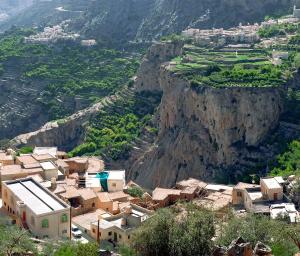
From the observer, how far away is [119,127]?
216 feet

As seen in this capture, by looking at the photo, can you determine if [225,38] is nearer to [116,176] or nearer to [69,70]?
[69,70]

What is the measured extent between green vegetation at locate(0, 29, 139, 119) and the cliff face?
68.0ft

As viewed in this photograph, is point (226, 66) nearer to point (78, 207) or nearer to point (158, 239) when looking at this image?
point (78, 207)

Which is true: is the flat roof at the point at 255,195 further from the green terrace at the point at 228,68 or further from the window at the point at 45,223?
the green terrace at the point at 228,68

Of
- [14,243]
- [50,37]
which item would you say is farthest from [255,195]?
[50,37]

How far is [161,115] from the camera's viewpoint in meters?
59.9

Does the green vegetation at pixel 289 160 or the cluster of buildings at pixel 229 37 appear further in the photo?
the cluster of buildings at pixel 229 37

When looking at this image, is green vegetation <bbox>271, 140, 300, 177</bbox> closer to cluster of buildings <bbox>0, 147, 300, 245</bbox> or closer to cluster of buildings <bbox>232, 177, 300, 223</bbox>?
cluster of buildings <bbox>0, 147, 300, 245</bbox>

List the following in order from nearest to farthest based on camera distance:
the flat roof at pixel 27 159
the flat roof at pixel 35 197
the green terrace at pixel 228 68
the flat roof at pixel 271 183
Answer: the flat roof at pixel 35 197
the flat roof at pixel 271 183
the flat roof at pixel 27 159
the green terrace at pixel 228 68

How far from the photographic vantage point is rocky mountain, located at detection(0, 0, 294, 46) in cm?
9312

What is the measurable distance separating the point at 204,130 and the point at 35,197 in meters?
26.4

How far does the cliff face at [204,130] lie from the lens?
2020 inches


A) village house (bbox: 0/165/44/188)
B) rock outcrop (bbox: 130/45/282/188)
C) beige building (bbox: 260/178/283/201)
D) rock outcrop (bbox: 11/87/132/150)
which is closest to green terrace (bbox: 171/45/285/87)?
rock outcrop (bbox: 130/45/282/188)

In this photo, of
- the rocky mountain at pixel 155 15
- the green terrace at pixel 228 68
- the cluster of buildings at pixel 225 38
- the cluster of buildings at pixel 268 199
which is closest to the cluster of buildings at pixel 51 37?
the rocky mountain at pixel 155 15
